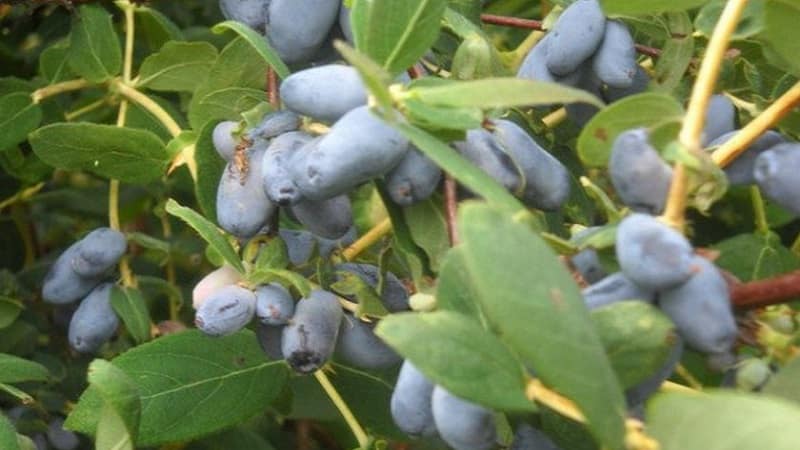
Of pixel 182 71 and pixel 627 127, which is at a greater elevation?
pixel 627 127

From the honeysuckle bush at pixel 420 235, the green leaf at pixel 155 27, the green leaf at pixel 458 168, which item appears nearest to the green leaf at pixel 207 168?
the honeysuckle bush at pixel 420 235

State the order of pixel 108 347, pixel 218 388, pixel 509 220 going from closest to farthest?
pixel 509 220, pixel 218 388, pixel 108 347

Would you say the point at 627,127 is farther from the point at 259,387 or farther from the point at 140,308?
the point at 140,308

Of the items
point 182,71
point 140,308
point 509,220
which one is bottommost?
point 140,308

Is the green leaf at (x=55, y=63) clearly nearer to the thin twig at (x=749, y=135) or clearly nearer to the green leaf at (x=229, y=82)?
the green leaf at (x=229, y=82)

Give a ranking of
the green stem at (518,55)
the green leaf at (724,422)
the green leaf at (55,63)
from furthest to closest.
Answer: the green leaf at (55,63), the green stem at (518,55), the green leaf at (724,422)

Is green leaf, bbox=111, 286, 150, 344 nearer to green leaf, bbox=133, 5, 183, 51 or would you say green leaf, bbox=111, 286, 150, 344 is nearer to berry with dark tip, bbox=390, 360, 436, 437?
green leaf, bbox=133, 5, 183, 51

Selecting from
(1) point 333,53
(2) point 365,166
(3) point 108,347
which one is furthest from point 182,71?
(2) point 365,166

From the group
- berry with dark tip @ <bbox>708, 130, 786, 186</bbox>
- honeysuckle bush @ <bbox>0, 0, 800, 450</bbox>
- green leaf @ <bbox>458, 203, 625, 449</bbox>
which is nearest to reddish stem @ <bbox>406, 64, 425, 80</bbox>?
honeysuckle bush @ <bbox>0, 0, 800, 450</bbox>
